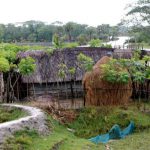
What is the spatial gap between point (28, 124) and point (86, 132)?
2.59 m

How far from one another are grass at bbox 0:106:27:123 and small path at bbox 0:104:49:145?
180 millimetres

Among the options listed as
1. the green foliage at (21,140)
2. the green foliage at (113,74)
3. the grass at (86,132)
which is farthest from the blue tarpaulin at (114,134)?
the green foliage at (21,140)

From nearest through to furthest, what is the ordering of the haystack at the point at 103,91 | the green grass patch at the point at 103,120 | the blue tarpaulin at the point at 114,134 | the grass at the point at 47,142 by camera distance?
the grass at the point at 47,142, the blue tarpaulin at the point at 114,134, the green grass patch at the point at 103,120, the haystack at the point at 103,91

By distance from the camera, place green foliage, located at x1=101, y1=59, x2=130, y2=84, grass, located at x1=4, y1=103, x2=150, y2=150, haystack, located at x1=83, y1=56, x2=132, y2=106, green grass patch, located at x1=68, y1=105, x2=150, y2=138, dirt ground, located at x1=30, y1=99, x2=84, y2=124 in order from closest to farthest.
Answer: grass, located at x1=4, y1=103, x2=150, y2=150 < green grass patch, located at x1=68, y1=105, x2=150, y2=138 < dirt ground, located at x1=30, y1=99, x2=84, y2=124 < green foliage, located at x1=101, y1=59, x2=130, y2=84 < haystack, located at x1=83, y1=56, x2=132, y2=106

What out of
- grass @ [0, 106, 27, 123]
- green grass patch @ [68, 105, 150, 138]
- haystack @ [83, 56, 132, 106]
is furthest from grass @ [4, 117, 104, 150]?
haystack @ [83, 56, 132, 106]

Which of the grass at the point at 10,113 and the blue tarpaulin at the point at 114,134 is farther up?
the grass at the point at 10,113

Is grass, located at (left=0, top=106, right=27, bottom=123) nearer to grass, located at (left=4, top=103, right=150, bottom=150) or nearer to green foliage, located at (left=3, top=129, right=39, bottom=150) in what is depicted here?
grass, located at (left=4, top=103, right=150, bottom=150)

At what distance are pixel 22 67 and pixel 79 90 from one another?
3268mm

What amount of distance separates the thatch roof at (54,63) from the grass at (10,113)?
452cm

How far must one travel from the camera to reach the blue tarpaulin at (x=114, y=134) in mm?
10834

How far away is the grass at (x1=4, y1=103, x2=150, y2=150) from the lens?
893 cm

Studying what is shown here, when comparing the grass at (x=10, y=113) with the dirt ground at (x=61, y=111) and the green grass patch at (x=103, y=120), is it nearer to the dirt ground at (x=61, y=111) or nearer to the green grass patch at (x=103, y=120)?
the dirt ground at (x=61, y=111)

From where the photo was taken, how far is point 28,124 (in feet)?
32.1

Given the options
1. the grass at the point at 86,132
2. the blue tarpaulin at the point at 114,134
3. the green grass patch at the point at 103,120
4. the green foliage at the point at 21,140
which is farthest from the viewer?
the green grass patch at the point at 103,120
